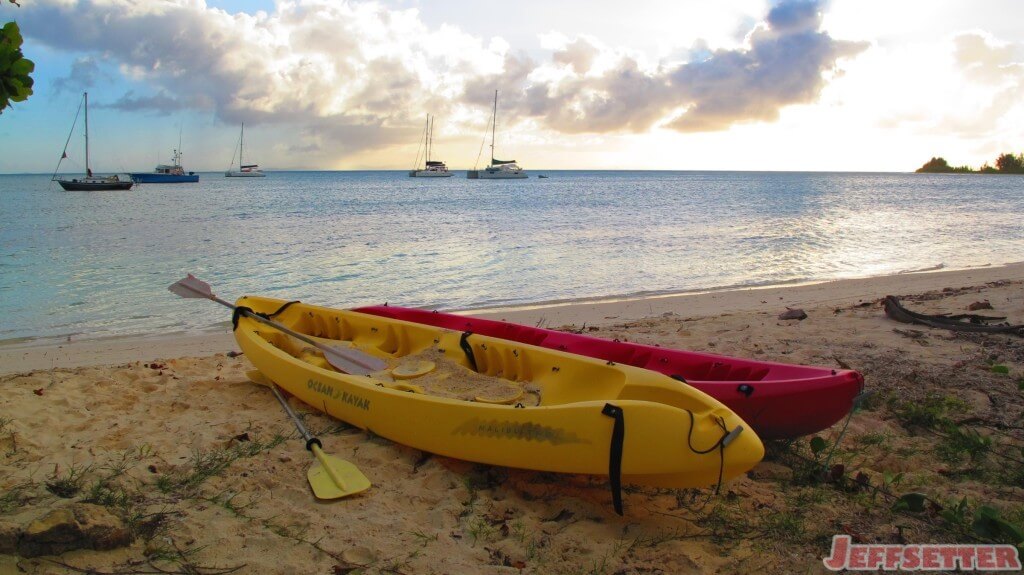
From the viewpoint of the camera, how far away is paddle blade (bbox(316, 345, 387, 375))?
4297mm

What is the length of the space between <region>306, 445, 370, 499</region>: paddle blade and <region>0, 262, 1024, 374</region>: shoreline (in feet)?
11.6

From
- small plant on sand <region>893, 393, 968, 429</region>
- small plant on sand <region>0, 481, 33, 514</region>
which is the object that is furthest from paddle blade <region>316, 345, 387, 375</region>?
small plant on sand <region>893, 393, 968, 429</region>

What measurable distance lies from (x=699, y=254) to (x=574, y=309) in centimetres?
671

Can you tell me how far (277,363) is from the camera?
14.2 ft

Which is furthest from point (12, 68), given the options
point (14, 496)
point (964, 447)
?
point (964, 447)

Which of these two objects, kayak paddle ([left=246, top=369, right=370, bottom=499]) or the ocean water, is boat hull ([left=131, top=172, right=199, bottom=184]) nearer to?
the ocean water

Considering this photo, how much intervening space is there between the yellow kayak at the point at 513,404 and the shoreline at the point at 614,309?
203 cm

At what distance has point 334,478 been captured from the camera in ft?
10.00

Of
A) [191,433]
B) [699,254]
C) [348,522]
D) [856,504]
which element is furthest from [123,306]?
[699,254]

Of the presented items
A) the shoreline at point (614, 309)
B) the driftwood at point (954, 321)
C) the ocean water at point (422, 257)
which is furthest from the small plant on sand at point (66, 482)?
the driftwood at point (954, 321)

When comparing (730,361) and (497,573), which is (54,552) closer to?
(497,573)

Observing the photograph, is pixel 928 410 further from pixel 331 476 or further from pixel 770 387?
pixel 331 476

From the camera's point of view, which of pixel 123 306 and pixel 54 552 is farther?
pixel 123 306

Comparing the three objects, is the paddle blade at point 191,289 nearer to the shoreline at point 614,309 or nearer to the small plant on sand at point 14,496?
the shoreline at point 614,309
